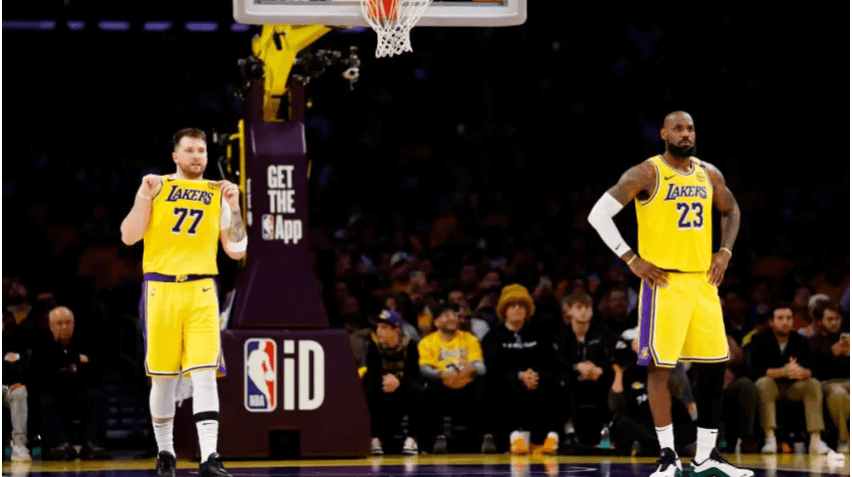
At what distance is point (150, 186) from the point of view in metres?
8.24

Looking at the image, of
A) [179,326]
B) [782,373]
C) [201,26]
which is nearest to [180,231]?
[179,326]

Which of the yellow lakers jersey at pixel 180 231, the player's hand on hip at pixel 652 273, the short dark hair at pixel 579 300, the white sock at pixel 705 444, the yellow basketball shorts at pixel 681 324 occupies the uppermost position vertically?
the yellow lakers jersey at pixel 180 231

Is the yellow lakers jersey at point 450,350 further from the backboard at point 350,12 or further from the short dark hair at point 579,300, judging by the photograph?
the backboard at point 350,12

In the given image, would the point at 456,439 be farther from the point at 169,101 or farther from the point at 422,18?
the point at 169,101

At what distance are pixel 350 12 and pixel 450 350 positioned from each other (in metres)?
4.33

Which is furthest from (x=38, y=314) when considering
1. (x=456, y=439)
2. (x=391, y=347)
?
(x=456, y=439)

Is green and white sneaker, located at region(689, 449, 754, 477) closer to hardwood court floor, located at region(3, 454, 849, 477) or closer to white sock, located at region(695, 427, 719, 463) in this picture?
white sock, located at region(695, 427, 719, 463)

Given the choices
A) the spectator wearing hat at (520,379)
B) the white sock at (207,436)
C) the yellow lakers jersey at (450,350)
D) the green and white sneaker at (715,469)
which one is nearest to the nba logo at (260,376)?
the yellow lakers jersey at (450,350)

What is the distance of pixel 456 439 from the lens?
40.0ft

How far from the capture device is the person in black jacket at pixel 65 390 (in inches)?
452

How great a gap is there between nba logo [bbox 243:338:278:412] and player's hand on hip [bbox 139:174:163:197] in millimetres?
2862

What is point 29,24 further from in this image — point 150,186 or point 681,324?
point 681,324

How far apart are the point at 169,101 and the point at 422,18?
11.2 meters

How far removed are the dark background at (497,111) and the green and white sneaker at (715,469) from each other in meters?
9.27
